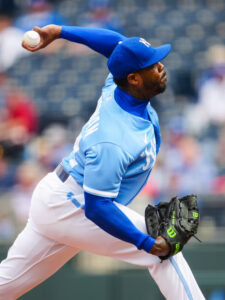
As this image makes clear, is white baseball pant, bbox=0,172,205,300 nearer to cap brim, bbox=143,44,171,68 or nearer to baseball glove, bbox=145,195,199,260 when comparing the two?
baseball glove, bbox=145,195,199,260

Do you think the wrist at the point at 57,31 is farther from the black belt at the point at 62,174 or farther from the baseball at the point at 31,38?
the black belt at the point at 62,174

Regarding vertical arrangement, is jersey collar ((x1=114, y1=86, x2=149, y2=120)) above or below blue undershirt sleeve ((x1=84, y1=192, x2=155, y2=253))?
above

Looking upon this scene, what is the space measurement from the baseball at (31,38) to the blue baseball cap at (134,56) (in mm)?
456

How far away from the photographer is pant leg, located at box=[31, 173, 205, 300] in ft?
12.8

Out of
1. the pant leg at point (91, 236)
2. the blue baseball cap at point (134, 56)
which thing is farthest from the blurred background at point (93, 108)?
the blue baseball cap at point (134, 56)

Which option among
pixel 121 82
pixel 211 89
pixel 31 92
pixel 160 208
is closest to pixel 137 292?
pixel 160 208

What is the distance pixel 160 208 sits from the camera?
409cm

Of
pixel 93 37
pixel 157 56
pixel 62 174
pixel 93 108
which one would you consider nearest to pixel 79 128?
pixel 93 108

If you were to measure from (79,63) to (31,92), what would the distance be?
90 centimetres

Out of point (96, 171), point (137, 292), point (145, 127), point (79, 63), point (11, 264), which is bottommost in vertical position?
point (137, 292)

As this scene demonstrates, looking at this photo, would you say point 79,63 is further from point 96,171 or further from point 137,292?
point 96,171

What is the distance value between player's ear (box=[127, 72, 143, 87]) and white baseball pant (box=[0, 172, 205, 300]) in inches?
25.2

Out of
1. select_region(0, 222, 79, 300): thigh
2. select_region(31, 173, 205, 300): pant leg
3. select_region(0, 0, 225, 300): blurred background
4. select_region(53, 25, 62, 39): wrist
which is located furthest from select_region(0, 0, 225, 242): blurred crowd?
select_region(53, 25, 62, 39): wrist

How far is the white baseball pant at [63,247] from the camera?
3916 millimetres
